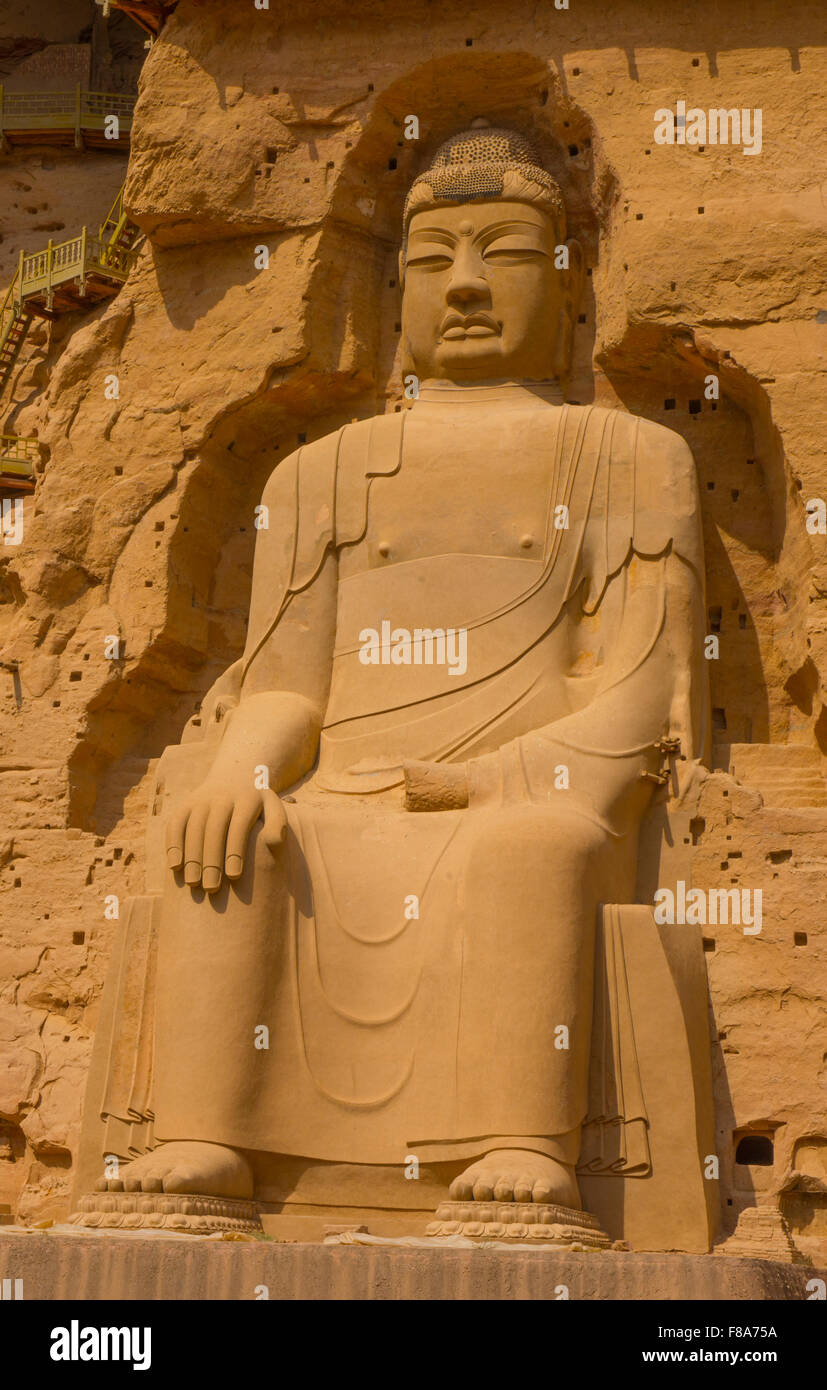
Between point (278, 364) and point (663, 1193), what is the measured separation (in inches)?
160

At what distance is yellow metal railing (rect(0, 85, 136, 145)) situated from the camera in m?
12.0

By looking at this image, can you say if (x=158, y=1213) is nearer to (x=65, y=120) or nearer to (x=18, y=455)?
(x=18, y=455)

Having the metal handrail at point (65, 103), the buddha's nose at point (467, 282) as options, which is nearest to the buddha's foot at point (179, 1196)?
the buddha's nose at point (467, 282)

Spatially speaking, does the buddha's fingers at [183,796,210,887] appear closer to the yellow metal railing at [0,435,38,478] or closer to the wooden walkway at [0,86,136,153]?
the yellow metal railing at [0,435,38,478]

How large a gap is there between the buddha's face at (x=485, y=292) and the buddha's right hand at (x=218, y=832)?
237cm

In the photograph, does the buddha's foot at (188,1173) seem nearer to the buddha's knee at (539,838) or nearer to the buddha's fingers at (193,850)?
the buddha's fingers at (193,850)

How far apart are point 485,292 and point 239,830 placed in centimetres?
274

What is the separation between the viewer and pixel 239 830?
7.02 metres

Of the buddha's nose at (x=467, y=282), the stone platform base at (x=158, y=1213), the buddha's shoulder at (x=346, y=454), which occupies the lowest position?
the stone platform base at (x=158, y=1213)

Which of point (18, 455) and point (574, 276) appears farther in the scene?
point (18, 455)

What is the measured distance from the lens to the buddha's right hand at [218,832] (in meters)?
7.00

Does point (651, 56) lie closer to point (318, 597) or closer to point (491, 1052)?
point (318, 597)

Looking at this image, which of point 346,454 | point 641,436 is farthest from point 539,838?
point 346,454

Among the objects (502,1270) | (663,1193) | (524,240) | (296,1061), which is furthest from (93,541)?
(502,1270)
